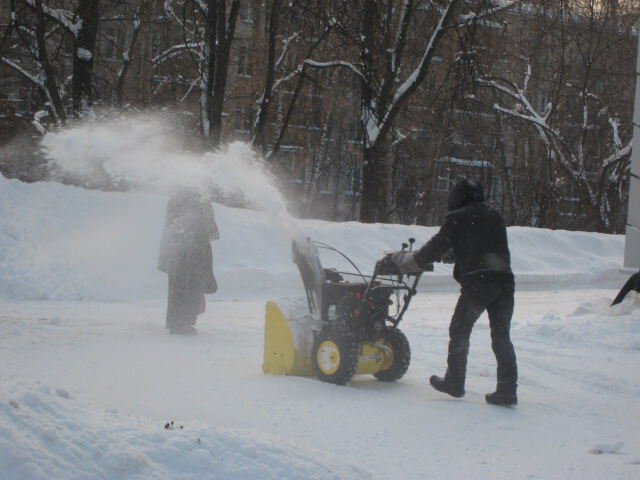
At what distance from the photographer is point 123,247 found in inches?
541

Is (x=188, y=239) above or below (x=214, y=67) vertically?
below

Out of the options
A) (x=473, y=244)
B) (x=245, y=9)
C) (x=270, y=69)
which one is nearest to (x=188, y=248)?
(x=473, y=244)

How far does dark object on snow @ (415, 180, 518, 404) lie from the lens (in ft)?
A: 20.9

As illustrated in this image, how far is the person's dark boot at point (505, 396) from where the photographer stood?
638 centimetres

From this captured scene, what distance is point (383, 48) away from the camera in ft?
66.3

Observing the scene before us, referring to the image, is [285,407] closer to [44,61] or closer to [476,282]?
[476,282]

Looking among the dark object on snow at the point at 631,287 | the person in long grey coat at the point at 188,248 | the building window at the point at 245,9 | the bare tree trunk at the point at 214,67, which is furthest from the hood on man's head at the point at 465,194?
the building window at the point at 245,9

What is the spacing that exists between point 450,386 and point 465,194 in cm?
145

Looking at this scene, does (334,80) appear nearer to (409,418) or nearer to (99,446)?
(409,418)

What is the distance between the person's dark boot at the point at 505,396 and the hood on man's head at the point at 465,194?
1389 millimetres

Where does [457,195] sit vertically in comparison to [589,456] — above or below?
above

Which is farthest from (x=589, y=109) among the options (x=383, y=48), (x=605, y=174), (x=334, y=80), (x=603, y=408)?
(x=603, y=408)

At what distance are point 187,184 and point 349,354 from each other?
145 inches

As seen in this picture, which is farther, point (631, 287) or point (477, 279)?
point (631, 287)
